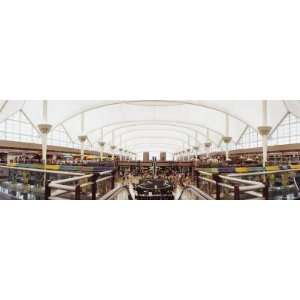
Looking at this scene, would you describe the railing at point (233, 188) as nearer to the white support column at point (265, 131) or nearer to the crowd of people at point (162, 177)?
the crowd of people at point (162, 177)

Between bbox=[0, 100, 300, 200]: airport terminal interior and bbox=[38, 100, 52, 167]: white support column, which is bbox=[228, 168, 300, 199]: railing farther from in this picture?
bbox=[38, 100, 52, 167]: white support column

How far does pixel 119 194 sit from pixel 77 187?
1.86ft

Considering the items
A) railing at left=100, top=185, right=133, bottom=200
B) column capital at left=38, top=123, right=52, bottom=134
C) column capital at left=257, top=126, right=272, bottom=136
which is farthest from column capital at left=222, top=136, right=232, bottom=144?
column capital at left=38, top=123, right=52, bottom=134

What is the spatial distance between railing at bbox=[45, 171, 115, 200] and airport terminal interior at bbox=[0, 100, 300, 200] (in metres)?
0.01

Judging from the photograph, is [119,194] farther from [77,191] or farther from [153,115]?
[153,115]

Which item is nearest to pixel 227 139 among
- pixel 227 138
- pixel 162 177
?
pixel 227 138

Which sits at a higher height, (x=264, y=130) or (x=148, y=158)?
(x=264, y=130)

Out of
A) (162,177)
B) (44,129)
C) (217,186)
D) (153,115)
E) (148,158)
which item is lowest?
(217,186)

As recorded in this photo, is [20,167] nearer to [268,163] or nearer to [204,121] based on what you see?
[204,121]

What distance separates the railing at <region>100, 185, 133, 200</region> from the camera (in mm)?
3457

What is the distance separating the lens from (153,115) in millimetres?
4301

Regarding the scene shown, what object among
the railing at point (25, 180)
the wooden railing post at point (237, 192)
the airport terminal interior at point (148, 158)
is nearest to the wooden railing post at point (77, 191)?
the airport terminal interior at point (148, 158)
